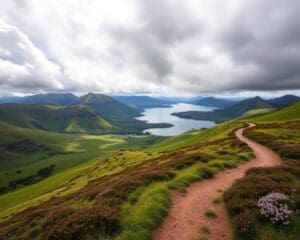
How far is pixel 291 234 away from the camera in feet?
29.8

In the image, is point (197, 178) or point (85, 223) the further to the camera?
point (197, 178)

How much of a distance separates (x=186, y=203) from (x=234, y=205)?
10.0ft

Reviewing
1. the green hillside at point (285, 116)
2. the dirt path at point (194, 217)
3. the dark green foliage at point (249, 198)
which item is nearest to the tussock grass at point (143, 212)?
the dirt path at point (194, 217)

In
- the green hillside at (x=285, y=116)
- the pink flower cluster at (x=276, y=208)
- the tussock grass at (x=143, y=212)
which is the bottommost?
the green hillside at (x=285, y=116)

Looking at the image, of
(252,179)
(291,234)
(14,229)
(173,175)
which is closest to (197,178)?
(173,175)

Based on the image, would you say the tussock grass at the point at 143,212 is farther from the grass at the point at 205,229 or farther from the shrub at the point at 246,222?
the shrub at the point at 246,222

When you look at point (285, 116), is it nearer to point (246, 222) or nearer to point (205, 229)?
point (246, 222)

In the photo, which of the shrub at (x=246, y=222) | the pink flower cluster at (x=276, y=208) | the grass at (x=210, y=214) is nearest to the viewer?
the shrub at (x=246, y=222)

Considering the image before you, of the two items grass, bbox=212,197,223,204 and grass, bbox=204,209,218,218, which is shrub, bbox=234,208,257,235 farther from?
grass, bbox=212,197,223,204

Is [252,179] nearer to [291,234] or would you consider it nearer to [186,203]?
[186,203]

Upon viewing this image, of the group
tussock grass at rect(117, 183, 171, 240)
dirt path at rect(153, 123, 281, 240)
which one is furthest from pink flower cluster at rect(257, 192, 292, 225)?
tussock grass at rect(117, 183, 171, 240)

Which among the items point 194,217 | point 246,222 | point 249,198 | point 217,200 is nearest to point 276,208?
point 246,222

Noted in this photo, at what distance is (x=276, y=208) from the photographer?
10.4 m

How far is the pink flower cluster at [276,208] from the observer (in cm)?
996
